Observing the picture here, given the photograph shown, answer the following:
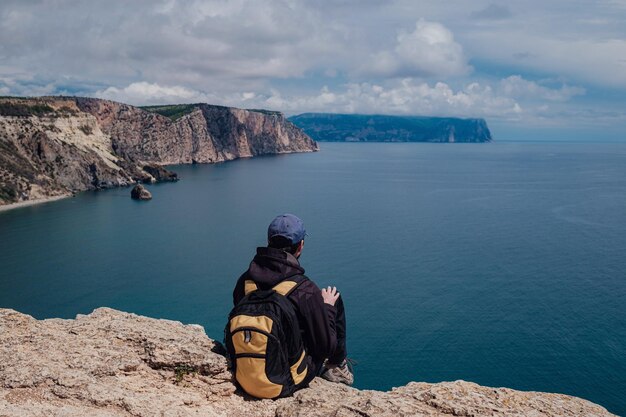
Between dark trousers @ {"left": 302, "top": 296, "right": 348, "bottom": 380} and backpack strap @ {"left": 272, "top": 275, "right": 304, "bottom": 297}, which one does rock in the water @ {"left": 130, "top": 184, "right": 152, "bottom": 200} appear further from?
backpack strap @ {"left": 272, "top": 275, "right": 304, "bottom": 297}

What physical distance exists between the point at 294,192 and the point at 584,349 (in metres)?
98.5

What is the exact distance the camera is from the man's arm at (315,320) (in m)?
6.39

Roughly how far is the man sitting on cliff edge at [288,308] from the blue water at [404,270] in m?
32.6

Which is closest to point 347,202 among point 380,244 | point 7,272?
point 380,244

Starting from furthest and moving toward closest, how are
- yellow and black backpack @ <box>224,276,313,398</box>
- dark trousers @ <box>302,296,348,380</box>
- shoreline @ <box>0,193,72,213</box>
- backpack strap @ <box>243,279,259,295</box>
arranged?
shoreline @ <box>0,193,72,213</box> < dark trousers @ <box>302,296,348,380</box> < backpack strap @ <box>243,279,259,295</box> < yellow and black backpack @ <box>224,276,313,398</box>

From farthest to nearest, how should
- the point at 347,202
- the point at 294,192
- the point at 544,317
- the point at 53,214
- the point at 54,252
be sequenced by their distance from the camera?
the point at 294,192 → the point at 347,202 → the point at 53,214 → the point at 54,252 → the point at 544,317

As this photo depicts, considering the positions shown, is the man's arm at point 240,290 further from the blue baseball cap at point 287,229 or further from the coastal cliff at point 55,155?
the coastal cliff at point 55,155

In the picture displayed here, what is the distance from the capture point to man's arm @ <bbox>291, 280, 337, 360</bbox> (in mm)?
6395

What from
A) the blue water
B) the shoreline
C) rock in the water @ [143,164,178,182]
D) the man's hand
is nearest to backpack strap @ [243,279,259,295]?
the man's hand

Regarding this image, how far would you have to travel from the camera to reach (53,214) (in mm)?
104312

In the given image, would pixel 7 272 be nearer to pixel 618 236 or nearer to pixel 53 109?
pixel 618 236

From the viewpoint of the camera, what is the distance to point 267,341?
20.0ft

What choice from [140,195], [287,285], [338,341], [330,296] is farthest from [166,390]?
[140,195]

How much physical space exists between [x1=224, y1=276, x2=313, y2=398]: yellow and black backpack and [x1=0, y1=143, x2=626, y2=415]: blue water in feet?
108
